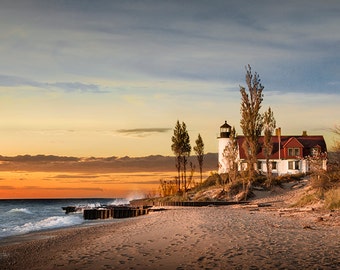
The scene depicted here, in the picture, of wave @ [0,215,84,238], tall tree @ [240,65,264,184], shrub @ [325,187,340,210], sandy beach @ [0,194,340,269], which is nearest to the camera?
sandy beach @ [0,194,340,269]

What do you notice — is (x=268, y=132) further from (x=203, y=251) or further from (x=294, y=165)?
(x=203, y=251)

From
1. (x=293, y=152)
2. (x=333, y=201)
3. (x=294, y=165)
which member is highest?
(x=293, y=152)

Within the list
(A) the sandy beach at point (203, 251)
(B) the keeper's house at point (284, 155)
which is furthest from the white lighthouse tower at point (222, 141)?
(A) the sandy beach at point (203, 251)

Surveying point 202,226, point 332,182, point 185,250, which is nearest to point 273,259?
point 185,250

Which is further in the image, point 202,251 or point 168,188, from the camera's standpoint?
point 168,188

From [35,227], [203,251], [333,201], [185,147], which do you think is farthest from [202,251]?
[185,147]

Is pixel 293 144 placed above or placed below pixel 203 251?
above

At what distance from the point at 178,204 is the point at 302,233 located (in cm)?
3164

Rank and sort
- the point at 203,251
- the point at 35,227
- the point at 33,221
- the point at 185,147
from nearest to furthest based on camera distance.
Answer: the point at 203,251 < the point at 35,227 < the point at 33,221 < the point at 185,147

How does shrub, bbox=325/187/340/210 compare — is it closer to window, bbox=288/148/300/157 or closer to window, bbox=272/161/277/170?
window, bbox=288/148/300/157

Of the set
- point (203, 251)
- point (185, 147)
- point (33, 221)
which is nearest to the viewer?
point (203, 251)

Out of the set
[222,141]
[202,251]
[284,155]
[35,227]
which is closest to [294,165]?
[284,155]

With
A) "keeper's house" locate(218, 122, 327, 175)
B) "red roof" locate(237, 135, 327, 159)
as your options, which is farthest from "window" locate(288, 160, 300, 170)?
"red roof" locate(237, 135, 327, 159)

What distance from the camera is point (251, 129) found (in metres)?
62.0
